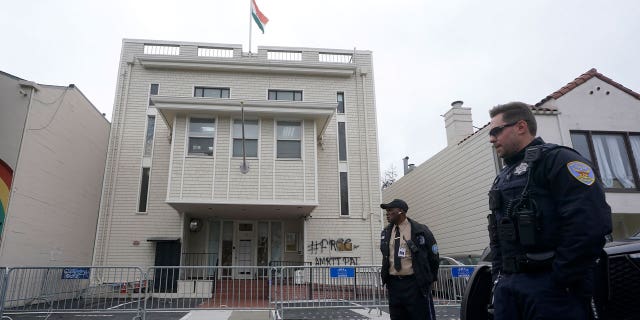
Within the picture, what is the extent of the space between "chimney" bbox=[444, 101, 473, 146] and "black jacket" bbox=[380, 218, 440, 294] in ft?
40.5

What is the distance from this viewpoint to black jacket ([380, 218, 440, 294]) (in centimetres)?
454

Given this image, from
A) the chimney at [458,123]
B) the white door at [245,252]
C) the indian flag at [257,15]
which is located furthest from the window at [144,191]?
the chimney at [458,123]

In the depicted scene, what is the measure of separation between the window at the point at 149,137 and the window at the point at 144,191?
762mm

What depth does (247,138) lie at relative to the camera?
48.8 feet

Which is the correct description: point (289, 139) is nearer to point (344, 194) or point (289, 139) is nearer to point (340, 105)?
point (344, 194)

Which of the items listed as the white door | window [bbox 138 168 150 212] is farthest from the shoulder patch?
window [bbox 138 168 150 212]

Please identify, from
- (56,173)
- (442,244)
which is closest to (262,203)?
(56,173)

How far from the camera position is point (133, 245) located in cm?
1520

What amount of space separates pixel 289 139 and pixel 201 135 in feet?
10.7

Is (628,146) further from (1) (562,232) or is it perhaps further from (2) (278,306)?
(1) (562,232)

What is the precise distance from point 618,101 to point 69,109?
18562 millimetres

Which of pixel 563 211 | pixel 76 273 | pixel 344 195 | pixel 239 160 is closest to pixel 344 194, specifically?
pixel 344 195

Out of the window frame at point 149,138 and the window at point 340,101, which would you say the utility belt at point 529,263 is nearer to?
the window at point 340,101

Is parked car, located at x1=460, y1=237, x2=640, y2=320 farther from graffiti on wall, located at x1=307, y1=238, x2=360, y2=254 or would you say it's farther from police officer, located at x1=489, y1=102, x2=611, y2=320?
graffiti on wall, located at x1=307, y1=238, x2=360, y2=254
